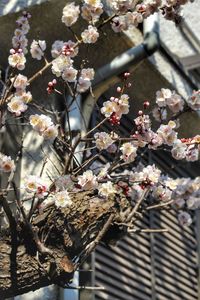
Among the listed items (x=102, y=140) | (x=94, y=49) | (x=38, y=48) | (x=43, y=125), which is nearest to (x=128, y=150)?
(x=102, y=140)

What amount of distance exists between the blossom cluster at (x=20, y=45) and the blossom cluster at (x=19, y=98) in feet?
0.57

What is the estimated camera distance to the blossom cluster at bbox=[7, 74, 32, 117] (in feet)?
15.3

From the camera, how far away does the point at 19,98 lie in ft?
15.5

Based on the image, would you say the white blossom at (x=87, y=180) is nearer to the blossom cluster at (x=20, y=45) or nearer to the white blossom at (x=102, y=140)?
the white blossom at (x=102, y=140)

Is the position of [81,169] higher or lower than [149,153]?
lower

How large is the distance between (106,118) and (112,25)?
114 cm

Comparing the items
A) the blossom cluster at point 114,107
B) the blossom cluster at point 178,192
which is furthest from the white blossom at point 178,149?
the blossom cluster at point 114,107

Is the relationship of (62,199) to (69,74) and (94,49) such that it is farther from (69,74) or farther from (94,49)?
(94,49)

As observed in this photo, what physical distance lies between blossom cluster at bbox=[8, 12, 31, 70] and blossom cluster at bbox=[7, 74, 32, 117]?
174 millimetres

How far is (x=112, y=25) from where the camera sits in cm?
554

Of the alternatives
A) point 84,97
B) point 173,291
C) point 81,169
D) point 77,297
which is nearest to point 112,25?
point 84,97

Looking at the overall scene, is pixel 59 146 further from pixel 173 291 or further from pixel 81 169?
pixel 173 291

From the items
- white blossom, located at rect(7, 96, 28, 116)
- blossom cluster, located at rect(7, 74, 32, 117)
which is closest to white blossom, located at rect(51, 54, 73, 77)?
blossom cluster, located at rect(7, 74, 32, 117)

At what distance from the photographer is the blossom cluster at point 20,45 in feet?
16.0
